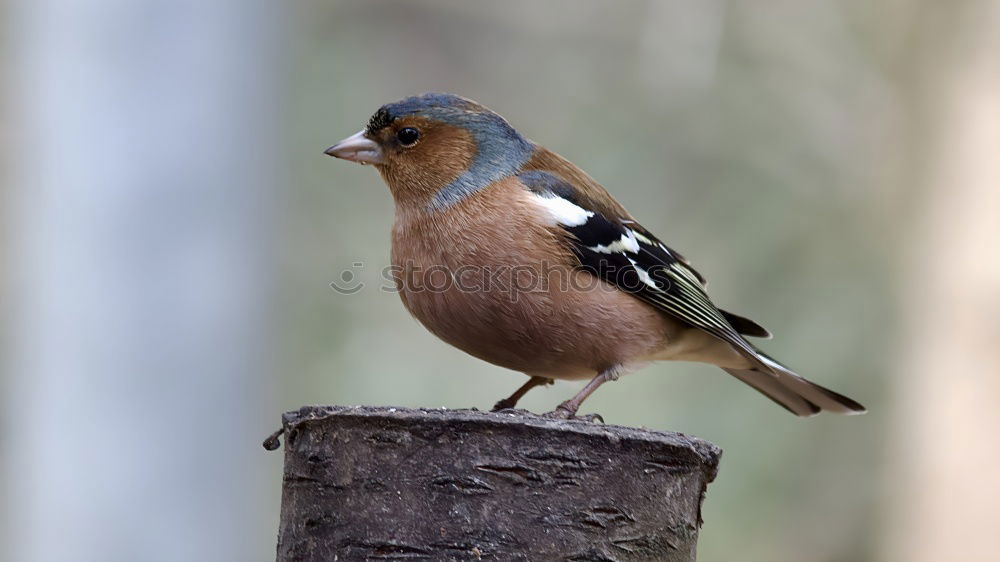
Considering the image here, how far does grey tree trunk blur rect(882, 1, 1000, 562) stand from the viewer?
826 cm

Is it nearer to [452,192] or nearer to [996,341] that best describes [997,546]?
[996,341]

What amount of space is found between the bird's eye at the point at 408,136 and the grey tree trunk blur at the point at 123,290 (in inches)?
99.6

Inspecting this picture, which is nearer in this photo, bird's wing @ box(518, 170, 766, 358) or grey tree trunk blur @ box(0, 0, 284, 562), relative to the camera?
bird's wing @ box(518, 170, 766, 358)

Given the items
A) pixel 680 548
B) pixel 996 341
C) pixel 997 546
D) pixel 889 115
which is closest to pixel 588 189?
pixel 680 548

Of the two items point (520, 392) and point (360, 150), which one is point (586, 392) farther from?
point (360, 150)

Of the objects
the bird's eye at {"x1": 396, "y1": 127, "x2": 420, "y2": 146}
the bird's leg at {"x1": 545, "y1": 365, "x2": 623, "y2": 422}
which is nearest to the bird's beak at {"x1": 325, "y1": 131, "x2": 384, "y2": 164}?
the bird's eye at {"x1": 396, "y1": 127, "x2": 420, "y2": 146}

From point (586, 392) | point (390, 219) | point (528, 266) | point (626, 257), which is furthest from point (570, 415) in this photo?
point (390, 219)

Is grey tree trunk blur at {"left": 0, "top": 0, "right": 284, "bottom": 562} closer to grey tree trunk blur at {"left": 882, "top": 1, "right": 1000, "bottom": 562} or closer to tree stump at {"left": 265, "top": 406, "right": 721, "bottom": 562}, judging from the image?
tree stump at {"left": 265, "top": 406, "right": 721, "bottom": 562}

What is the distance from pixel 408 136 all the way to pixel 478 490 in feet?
7.85

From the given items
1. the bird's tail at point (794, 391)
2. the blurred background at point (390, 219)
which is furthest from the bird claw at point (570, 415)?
the blurred background at point (390, 219)

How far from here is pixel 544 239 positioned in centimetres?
445

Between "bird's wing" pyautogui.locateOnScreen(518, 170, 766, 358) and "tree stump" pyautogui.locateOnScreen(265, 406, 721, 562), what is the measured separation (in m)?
1.61

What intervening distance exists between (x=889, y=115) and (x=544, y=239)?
648cm

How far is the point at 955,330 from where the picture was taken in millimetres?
8383
